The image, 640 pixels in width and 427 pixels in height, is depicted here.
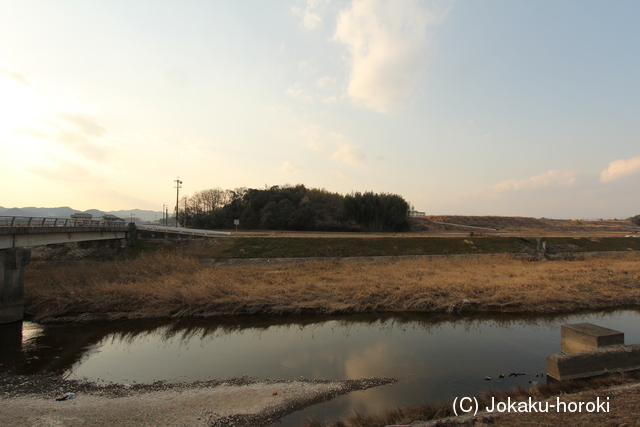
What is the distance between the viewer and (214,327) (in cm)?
1520

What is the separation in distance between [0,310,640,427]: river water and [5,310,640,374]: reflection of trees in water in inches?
1.8

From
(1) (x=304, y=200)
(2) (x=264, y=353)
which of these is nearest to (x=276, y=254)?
(2) (x=264, y=353)

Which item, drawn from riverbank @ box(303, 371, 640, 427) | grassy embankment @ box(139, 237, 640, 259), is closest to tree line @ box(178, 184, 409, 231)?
grassy embankment @ box(139, 237, 640, 259)

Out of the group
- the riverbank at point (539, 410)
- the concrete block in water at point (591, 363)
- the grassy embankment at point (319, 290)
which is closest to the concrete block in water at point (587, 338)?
the concrete block in water at point (591, 363)

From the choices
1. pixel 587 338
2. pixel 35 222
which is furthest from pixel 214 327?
pixel 35 222

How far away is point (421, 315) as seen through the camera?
16219 mm

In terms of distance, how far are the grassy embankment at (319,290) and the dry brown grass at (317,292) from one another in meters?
0.05

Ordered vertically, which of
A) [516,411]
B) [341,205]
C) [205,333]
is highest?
[341,205]

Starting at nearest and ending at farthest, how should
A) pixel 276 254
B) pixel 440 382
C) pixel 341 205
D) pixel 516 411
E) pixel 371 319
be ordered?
pixel 516 411 → pixel 440 382 → pixel 371 319 → pixel 276 254 → pixel 341 205

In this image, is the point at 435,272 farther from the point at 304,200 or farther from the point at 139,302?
the point at 304,200

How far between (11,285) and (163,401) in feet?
45.5

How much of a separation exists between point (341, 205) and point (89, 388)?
54.7m

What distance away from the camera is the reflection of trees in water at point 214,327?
12751 millimetres

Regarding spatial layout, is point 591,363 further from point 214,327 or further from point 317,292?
point 214,327
